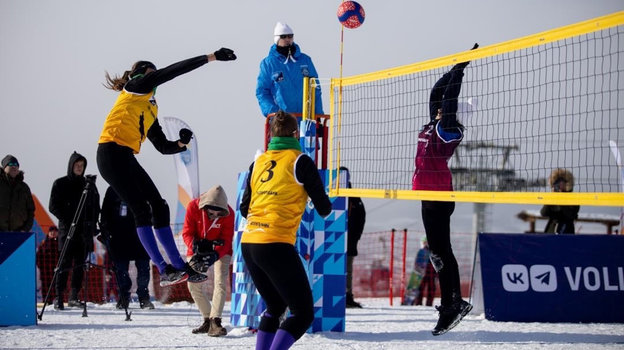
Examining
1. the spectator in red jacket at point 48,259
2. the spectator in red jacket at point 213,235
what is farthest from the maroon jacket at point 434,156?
the spectator in red jacket at point 48,259

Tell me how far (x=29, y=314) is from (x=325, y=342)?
3.33 metres

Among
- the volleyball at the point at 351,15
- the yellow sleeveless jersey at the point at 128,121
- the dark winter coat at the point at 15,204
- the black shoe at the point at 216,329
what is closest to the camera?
the yellow sleeveless jersey at the point at 128,121

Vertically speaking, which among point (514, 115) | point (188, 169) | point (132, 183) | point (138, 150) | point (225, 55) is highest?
point (225, 55)

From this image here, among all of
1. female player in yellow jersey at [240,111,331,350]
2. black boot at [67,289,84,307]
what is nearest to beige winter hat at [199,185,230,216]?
female player in yellow jersey at [240,111,331,350]

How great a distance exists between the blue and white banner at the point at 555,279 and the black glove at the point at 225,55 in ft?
18.1

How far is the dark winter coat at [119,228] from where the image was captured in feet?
36.8

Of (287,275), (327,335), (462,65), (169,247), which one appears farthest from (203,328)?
(462,65)

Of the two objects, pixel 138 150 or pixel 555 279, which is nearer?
pixel 138 150

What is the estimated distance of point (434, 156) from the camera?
695 cm

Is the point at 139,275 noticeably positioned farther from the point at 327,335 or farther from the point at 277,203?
the point at 277,203

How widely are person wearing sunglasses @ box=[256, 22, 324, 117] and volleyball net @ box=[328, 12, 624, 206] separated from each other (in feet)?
2.08

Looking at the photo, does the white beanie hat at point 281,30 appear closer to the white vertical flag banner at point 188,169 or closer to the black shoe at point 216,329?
the black shoe at point 216,329

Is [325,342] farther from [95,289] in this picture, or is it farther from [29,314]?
[95,289]

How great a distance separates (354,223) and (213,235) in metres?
3.92
